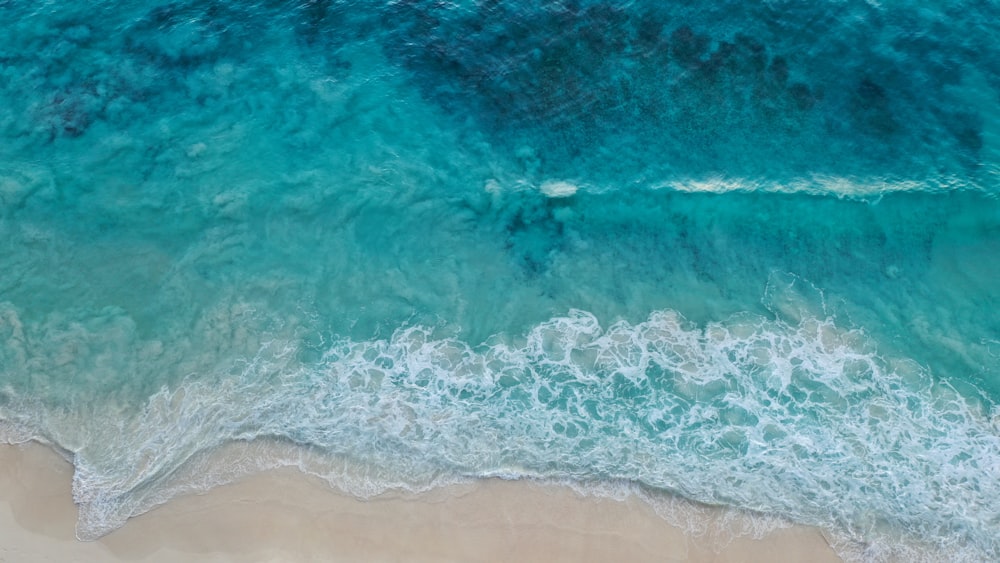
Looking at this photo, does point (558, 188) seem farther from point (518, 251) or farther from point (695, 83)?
point (695, 83)

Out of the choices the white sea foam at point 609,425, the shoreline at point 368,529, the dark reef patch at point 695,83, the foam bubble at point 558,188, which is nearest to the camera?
the shoreline at point 368,529

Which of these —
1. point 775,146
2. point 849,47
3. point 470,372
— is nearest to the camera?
point 470,372

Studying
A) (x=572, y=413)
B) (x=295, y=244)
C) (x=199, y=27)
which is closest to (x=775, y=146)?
(x=572, y=413)

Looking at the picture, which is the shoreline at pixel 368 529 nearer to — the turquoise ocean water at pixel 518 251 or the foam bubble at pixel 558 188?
the turquoise ocean water at pixel 518 251

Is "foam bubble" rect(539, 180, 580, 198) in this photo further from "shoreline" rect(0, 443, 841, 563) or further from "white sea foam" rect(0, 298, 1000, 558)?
"shoreline" rect(0, 443, 841, 563)

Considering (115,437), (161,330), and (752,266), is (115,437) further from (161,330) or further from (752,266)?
(752,266)

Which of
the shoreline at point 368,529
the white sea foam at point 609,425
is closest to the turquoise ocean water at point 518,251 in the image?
the white sea foam at point 609,425
